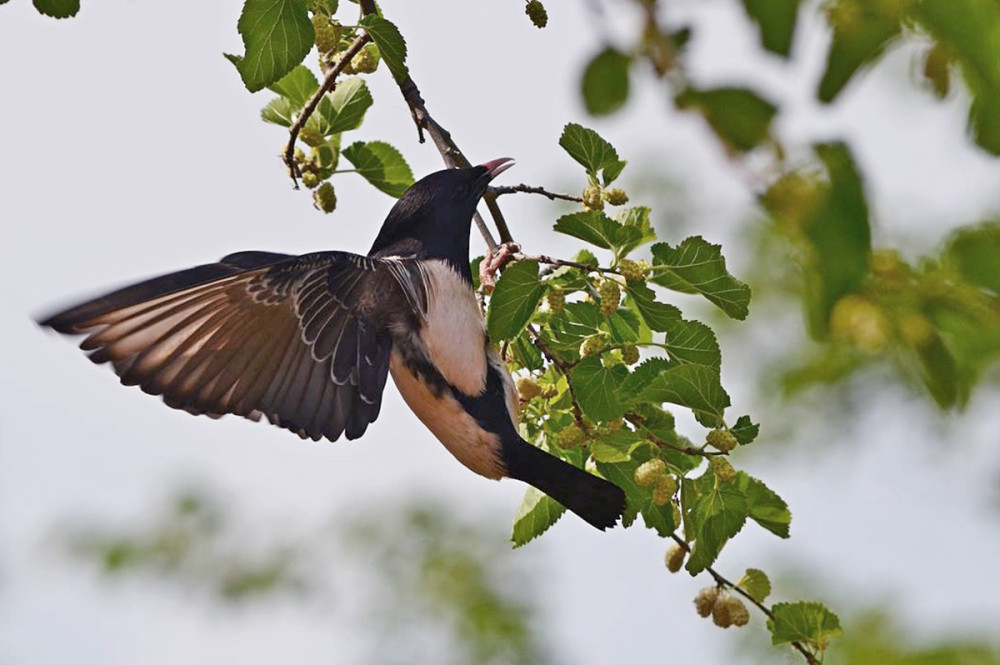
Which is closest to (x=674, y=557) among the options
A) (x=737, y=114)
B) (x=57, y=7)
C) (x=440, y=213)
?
(x=440, y=213)

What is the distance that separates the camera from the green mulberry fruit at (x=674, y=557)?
7.68 ft

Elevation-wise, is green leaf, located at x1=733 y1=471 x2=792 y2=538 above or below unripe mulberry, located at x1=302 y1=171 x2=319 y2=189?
below

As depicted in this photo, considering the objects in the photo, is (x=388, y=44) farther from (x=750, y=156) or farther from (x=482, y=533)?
(x=482, y=533)

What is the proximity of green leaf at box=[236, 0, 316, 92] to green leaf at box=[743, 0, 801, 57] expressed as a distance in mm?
1639

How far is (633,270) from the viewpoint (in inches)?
86.6

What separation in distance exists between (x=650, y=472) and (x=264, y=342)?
2.38ft

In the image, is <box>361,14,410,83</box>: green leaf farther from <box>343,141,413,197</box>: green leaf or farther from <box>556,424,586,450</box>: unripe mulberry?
<box>556,424,586,450</box>: unripe mulberry

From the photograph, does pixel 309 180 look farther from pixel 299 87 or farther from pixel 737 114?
pixel 737 114

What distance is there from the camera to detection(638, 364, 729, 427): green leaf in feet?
6.88

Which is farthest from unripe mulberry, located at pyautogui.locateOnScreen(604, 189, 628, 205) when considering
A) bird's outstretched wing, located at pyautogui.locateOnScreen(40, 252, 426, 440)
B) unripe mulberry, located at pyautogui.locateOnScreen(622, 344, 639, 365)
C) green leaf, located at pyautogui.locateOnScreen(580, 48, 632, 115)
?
green leaf, located at pyautogui.locateOnScreen(580, 48, 632, 115)

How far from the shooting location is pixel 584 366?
2232mm

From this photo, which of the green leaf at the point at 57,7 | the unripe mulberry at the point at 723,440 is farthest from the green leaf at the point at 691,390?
the green leaf at the point at 57,7

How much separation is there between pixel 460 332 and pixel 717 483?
58cm

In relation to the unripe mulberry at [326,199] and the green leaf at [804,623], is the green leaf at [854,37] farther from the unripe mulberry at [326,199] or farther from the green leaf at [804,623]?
the unripe mulberry at [326,199]
